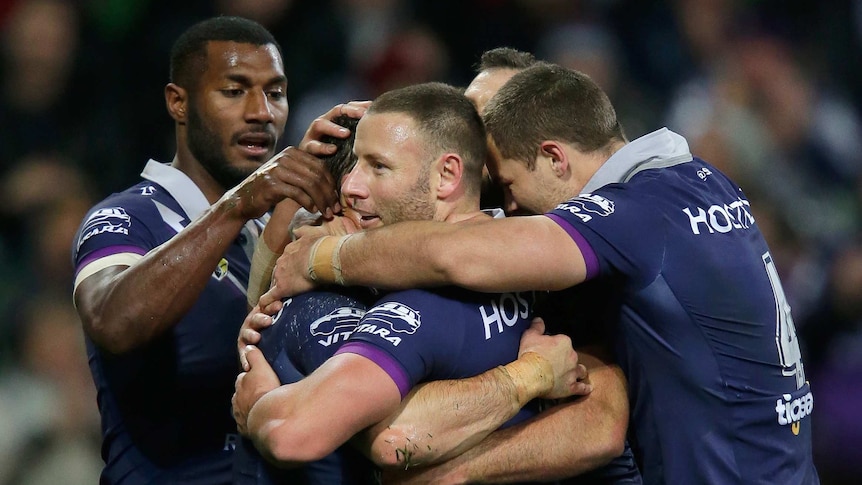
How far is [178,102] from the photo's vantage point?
5.08 metres

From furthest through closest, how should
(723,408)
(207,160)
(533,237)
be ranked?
(207,160), (723,408), (533,237)

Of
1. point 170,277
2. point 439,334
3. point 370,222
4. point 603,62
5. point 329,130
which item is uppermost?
point 329,130

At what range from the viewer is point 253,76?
495 cm

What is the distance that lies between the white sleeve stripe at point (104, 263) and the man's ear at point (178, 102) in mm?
1004

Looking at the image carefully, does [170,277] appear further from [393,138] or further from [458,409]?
[458,409]

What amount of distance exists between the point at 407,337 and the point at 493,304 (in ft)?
1.29

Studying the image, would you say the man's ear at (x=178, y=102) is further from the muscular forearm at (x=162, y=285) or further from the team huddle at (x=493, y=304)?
the muscular forearm at (x=162, y=285)

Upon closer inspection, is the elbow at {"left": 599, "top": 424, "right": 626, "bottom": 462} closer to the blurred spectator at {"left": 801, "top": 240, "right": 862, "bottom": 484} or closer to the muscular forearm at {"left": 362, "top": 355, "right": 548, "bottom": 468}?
the muscular forearm at {"left": 362, "top": 355, "right": 548, "bottom": 468}

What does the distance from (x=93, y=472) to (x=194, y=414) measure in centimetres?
279

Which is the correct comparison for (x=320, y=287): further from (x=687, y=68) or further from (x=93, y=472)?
(x=687, y=68)

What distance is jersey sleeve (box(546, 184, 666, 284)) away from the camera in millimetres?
3373

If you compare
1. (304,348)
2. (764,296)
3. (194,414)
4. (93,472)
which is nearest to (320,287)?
(304,348)

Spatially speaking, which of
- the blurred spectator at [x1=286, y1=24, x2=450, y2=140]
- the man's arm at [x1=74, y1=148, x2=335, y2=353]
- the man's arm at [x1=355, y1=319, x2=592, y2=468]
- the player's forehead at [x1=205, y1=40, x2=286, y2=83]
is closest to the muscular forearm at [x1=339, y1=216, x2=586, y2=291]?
the man's arm at [x1=355, y1=319, x2=592, y2=468]

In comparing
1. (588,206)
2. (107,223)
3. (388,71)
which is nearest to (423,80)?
(388,71)
